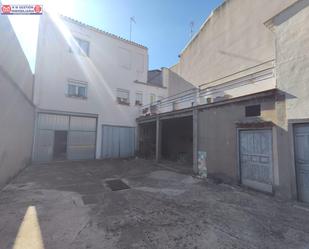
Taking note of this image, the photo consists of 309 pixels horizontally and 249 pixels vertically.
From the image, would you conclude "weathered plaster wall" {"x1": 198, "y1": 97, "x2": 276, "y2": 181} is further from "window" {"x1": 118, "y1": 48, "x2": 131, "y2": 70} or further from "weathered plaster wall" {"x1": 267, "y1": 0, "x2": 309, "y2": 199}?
"window" {"x1": 118, "y1": 48, "x2": 131, "y2": 70}

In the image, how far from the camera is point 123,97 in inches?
537

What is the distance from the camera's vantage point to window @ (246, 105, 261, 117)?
559 cm

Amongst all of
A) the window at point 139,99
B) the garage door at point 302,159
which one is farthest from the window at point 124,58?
the garage door at point 302,159

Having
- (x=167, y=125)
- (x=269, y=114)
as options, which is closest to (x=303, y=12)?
(x=269, y=114)

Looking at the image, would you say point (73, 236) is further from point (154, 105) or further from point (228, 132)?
point (154, 105)

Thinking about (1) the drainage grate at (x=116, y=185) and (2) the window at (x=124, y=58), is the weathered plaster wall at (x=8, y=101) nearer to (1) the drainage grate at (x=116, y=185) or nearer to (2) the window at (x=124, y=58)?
(1) the drainage grate at (x=116, y=185)

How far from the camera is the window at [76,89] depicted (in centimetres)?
1162

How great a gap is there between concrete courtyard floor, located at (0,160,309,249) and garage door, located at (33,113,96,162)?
15.2 feet

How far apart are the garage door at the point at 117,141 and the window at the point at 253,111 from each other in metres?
9.03

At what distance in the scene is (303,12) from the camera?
4609 mm

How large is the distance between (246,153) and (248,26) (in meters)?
5.70

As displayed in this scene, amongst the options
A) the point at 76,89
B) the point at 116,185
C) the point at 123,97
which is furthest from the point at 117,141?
the point at 116,185

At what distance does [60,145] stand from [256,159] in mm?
10134

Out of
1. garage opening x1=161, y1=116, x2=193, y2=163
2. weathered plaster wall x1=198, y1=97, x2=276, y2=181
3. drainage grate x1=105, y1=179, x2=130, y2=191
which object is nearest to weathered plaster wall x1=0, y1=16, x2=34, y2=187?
drainage grate x1=105, y1=179, x2=130, y2=191
